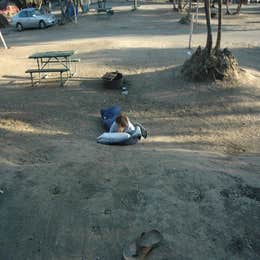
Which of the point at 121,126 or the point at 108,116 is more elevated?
the point at 121,126

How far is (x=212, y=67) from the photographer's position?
11297 mm

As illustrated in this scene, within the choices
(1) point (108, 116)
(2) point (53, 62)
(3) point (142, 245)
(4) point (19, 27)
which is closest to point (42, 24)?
(4) point (19, 27)

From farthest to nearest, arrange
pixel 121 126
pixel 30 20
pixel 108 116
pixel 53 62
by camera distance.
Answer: pixel 30 20
pixel 53 62
pixel 108 116
pixel 121 126

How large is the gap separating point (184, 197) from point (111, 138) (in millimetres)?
3039

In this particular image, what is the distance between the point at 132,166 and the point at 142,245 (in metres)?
2.13

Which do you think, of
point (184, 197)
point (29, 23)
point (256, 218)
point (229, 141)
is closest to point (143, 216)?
point (184, 197)

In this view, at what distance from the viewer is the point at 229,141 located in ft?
29.0

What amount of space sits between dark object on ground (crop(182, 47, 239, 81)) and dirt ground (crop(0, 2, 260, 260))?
29 cm

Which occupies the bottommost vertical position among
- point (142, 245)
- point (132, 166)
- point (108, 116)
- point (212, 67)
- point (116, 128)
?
point (108, 116)

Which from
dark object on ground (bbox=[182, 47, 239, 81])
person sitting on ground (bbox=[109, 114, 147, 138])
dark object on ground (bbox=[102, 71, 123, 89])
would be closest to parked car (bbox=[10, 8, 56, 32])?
dark object on ground (bbox=[102, 71, 123, 89])

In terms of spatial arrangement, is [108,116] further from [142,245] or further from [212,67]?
[142,245]

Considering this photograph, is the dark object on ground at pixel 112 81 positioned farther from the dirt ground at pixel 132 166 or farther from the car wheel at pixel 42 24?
the car wheel at pixel 42 24

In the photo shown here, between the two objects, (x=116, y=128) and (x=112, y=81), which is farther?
(x=112, y=81)

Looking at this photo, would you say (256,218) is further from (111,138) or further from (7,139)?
(7,139)
